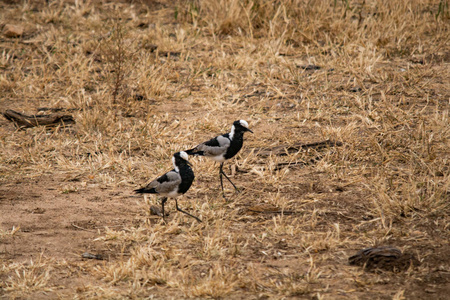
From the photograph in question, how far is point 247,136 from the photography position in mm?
7188

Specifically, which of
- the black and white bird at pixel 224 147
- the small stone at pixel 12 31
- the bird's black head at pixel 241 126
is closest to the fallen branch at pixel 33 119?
the black and white bird at pixel 224 147

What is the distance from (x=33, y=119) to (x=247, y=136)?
9.53 ft

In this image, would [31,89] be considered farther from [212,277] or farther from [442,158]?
[442,158]

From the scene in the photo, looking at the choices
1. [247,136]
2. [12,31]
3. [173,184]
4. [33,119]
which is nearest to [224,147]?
[173,184]

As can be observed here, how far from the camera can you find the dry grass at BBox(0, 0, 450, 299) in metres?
4.37

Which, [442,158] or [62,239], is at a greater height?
[442,158]

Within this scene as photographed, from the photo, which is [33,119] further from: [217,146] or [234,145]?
[234,145]

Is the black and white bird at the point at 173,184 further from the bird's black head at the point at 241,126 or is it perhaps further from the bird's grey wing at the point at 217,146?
the bird's black head at the point at 241,126

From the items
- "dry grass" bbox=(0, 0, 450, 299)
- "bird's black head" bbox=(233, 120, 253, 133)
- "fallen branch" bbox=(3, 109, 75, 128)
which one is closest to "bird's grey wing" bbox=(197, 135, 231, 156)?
"bird's black head" bbox=(233, 120, 253, 133)

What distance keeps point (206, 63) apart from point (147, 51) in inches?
43.6

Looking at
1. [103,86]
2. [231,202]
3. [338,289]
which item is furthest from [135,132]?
[338,289]

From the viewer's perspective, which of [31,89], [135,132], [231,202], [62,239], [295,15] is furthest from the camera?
[295,15]

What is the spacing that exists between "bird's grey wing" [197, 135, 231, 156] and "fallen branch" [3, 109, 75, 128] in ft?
7.93

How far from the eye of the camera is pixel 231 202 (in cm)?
569
